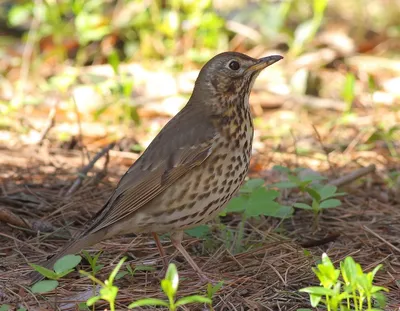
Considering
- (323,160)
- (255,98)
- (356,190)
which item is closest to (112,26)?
(255,98)

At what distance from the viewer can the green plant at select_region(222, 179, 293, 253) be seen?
382 centimetres

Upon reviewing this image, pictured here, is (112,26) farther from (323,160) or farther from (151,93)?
(323,160)

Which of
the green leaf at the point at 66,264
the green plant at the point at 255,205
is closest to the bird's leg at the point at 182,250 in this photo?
the green plant at the point at 255,205

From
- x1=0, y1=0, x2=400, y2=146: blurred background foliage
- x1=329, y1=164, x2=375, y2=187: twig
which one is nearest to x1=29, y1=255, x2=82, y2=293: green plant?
x1=329, y1=164, x2=375, y2=187: twig

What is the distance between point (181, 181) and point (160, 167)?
13 cm

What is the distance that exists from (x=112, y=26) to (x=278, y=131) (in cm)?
257

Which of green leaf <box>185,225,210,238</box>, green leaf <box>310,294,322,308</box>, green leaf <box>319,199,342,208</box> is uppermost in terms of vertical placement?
green leaf <box>319,199,342,208</box>

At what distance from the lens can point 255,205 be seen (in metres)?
3.86

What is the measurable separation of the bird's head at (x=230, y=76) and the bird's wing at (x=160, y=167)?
212 mm

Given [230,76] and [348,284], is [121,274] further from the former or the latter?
[230,76]

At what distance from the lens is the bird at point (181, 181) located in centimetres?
367

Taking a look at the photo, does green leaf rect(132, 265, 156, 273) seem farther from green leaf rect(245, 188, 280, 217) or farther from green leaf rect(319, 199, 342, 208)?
green leaf rect(319, 199, 342, 208)

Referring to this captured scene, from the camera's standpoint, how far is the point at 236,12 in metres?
8.41

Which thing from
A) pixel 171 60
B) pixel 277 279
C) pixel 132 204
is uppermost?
pixel 171 60
